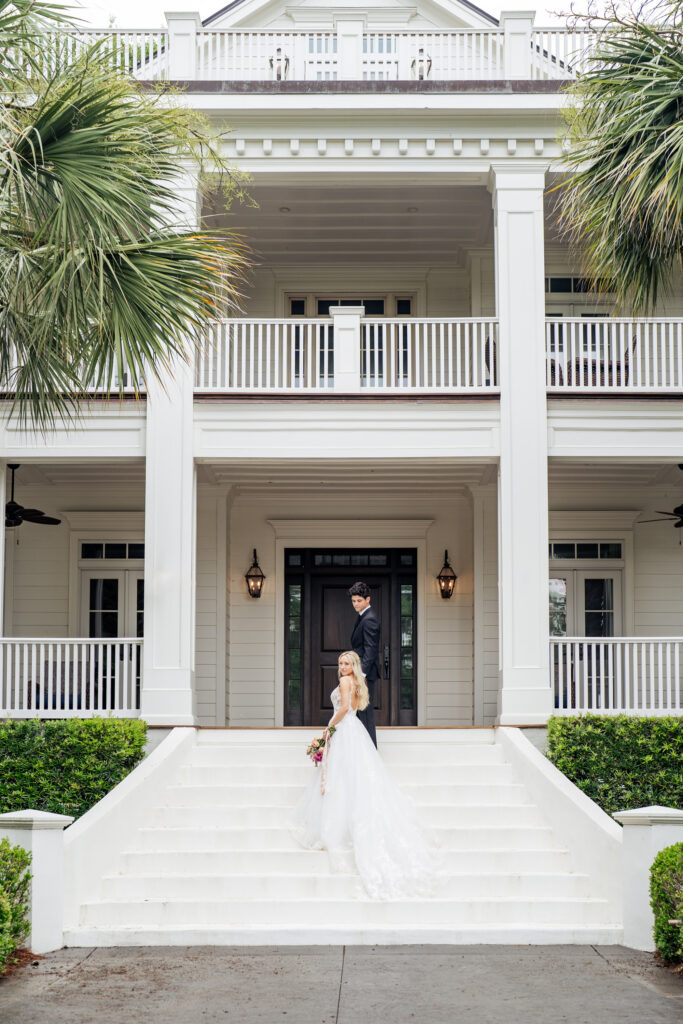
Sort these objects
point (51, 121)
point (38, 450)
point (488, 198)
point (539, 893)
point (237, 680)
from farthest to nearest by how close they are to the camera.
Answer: point (237, 680) → point (488, 198) → point (38, 450) → point (539, 893) → point (51, 121)

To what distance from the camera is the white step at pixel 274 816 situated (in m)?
10.4

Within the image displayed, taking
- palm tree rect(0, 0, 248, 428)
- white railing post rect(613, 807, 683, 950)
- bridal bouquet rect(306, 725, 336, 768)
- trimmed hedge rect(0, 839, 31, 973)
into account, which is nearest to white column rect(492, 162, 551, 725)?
bridal bouquet rect(306, 725, 336, 768)

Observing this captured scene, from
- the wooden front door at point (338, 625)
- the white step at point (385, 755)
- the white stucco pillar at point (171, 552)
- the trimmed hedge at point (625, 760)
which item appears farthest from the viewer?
the wooden front door at point (338, 625)

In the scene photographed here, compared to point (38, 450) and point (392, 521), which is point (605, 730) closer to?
point (392, 521)

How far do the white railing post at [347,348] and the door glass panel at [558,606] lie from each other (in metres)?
4.99

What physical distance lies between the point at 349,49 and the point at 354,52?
7cm

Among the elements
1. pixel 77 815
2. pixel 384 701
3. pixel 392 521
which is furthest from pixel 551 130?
pixel 77 815

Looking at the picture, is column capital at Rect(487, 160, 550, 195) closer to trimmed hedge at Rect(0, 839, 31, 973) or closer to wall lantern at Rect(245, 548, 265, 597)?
wall lantern at Rect(245, 548, 265, 597)

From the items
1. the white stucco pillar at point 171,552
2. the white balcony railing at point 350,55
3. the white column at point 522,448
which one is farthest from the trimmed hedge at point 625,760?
the white balcony railing at point 350,55

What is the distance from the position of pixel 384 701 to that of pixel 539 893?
292 inches

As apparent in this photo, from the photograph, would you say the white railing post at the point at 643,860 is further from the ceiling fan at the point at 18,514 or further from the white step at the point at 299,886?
the ceiling fan at the point at 18,514

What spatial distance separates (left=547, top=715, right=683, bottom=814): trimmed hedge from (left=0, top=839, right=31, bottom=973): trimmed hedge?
566 centimetres

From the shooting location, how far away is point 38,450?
13086 mm

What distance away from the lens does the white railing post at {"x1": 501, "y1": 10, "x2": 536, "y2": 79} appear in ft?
43.9
